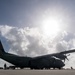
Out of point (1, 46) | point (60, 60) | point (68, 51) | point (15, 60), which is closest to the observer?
point (68, 51)

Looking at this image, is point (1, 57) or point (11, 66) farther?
point (11, 66)

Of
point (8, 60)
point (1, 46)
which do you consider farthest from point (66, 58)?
point (1, 46)

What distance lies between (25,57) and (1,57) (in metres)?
8.70

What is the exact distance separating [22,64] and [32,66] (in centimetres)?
373

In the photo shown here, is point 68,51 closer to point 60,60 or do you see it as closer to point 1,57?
point 60,60

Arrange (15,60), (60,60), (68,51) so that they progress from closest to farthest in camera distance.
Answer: (68,51) < (15,60) < (60,60)

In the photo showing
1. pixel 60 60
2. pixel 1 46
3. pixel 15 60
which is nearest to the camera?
pixel 15 60

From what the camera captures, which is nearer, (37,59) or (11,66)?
(37,59)

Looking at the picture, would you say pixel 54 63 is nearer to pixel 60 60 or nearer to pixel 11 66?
pixel 60 60

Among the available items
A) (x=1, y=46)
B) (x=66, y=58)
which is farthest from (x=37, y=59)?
(x=1, y=46)

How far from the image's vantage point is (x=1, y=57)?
67188mm

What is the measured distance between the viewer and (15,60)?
66.2 m

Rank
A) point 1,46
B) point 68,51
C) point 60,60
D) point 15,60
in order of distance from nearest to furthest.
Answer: point 68,51
point 15,60
point 60,60
point 1,46

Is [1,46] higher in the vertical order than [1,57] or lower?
higher
